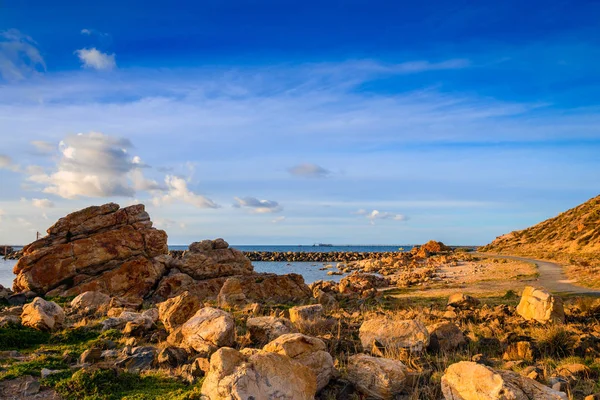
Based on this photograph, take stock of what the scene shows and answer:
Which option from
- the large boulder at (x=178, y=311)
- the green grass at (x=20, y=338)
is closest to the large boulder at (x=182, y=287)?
the green grass at (x=20, y=338)

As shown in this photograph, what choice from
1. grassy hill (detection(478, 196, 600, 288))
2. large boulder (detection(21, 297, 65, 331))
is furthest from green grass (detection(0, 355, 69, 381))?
grassy hill (detection(478, 196, 600, 288))

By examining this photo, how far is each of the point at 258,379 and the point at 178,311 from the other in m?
8.95

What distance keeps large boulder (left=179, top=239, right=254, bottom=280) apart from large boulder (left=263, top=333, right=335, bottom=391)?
73.1 feet

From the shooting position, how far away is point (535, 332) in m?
13.4

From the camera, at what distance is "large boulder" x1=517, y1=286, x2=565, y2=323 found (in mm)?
15680

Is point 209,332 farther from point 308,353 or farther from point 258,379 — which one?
point 258,379

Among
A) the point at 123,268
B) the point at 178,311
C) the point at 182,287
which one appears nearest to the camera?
the point at 178,311

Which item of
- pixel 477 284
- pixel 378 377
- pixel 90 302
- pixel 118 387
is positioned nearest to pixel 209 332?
pixel 118 387

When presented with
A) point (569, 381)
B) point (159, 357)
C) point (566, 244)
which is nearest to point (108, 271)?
point (159, 357)

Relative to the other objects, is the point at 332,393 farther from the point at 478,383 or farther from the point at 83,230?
the point at 83,230

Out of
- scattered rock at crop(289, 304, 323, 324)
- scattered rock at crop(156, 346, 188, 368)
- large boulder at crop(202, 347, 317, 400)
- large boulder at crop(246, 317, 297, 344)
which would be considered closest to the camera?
large boulder at crop(202, 347, 317, 400)

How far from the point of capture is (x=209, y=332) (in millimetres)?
12000

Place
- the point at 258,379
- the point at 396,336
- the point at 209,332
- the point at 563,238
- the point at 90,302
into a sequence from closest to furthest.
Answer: the point at 258,379 < the point at 396,336 < the point at 209,332 < the point at 90,302 < the point at 563,238

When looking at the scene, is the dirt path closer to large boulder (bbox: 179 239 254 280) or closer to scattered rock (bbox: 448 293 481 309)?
scattered rock (bbox: 448 293 481 309)
